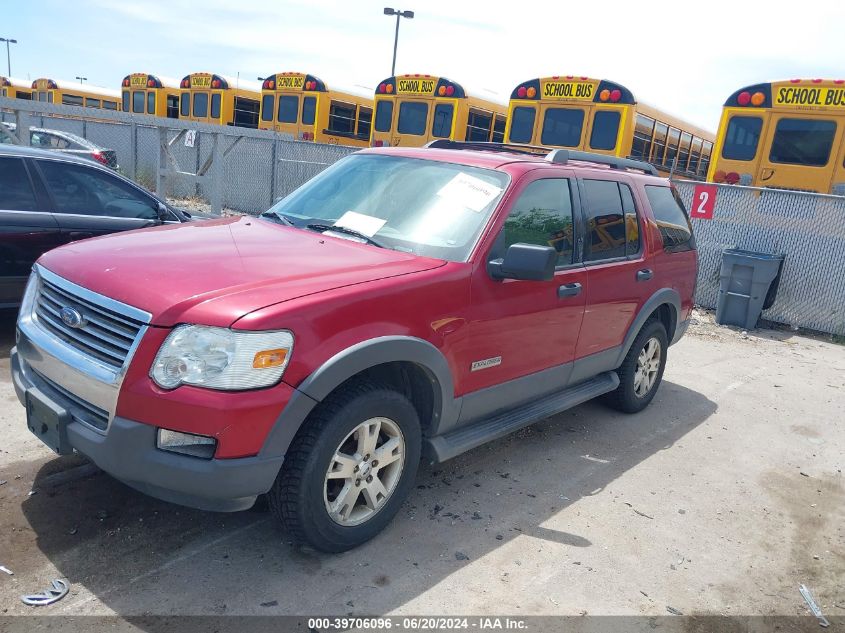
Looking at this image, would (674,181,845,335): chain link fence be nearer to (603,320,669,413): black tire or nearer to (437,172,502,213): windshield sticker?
(603,320,669,413): black tire

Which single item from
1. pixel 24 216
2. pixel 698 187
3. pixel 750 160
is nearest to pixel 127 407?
pixel 24 216

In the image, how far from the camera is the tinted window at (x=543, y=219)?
12.6 feet

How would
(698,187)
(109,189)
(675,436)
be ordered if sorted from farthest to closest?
(698,187) < (109,189) < (675,436)

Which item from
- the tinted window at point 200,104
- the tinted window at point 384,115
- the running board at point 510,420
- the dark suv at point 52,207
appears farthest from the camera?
the tinted window at point 200,104

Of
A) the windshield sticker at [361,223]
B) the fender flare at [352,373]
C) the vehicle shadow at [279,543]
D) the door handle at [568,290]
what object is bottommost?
the vehicle shadow at [279,543]

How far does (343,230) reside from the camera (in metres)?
3.80

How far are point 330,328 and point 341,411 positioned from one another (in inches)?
14.7

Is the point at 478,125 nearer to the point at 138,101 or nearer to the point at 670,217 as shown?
the point at 670,217

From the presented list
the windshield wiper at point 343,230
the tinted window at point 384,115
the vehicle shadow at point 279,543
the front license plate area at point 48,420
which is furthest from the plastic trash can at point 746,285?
the tinted window at point 384,115

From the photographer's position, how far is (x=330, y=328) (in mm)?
2859

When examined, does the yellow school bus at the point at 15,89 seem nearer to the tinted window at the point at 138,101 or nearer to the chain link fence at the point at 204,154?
the tinted window at the point at 138,101

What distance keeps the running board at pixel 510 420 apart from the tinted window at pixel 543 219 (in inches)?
36.1

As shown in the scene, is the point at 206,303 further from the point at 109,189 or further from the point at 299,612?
the point at 109,189

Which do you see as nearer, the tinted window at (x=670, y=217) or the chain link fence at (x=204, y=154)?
the tinted window at (x=670, y=217)
